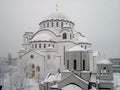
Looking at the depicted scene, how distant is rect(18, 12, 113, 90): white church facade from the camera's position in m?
13.5

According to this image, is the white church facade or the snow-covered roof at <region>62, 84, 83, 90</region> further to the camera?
the white church facade

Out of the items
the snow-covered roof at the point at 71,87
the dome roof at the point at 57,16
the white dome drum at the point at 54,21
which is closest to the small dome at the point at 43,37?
the white dome drum at the point at 54,21

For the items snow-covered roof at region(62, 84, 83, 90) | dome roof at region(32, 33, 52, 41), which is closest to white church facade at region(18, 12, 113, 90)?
dome roof at region(32, 33, 52, 41)

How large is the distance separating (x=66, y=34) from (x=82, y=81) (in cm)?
1591

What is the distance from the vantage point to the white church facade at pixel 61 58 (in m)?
13.5

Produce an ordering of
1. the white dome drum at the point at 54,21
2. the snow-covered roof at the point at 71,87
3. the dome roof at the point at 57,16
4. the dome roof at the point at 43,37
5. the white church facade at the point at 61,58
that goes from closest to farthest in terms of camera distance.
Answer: the snow-covered roof at the point at 71,87, the white church facade at the point at 61,58, the dome roof at the point at 43,37, the white dome drum at the point at 54,21, the dome roof at the point at 57,16

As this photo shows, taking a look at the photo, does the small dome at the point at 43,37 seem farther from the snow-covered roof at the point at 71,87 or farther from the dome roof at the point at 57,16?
the snow-covered roof at the point at 71,87

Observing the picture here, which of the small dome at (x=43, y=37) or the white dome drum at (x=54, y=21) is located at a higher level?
the white dome drum at (x=54, y=21)

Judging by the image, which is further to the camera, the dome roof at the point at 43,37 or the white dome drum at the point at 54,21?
the white dome drum at the point at 54,21

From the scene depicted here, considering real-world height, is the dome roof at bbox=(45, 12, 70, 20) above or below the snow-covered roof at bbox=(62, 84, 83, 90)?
above

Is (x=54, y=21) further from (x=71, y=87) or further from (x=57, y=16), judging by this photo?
(x=71, y=87)

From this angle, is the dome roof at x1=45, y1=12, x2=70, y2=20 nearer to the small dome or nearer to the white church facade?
the white church facade

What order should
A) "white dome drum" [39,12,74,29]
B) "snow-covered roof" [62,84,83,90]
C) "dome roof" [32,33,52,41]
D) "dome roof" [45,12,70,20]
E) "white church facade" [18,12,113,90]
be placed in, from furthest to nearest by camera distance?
1. "dome roof" [45,12,70,20]
2. "white dome drum" [39,12,74,29]
3. "dome roof" [32,33,52,41]
4. "white church facade" [18,12,113,90]
5. "snow-covered roof" [62,84,83,90]

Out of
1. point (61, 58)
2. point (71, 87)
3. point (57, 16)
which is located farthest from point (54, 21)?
point (71, 87)
